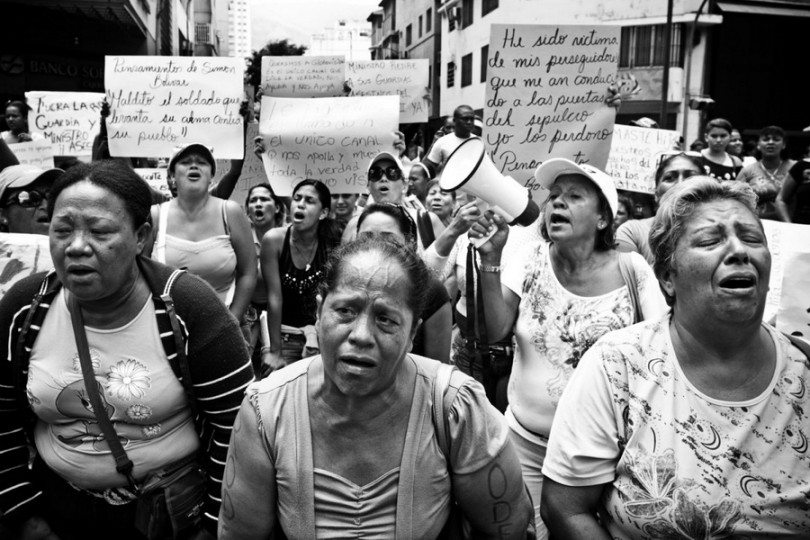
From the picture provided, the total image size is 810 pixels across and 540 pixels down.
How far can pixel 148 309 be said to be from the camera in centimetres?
251

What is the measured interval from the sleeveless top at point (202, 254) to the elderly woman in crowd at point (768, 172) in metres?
5.70

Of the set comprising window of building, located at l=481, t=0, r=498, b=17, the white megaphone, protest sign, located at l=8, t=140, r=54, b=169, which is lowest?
the white megaphone

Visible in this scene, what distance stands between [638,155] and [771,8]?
24.1 m

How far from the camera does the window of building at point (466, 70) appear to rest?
37.0m

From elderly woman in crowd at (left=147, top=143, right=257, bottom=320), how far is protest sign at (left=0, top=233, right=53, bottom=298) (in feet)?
4.35

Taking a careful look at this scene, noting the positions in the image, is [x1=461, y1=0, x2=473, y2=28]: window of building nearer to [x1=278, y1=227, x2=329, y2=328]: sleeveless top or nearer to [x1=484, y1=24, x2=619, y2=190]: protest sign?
[x1=484, y1=24, x2=619, y2=190]: protest sign

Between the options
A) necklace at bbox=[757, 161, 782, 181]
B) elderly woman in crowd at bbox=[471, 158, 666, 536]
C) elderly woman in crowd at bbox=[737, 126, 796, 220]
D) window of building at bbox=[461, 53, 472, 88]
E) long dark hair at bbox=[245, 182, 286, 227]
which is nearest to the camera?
elderly woman in crowd at bbox=[471, 158, 666, 536]

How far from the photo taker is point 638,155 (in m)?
7.68

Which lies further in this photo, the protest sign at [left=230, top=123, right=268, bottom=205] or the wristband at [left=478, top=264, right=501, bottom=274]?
the protest sign at [left=230, top=123, right=268, bottom=205]

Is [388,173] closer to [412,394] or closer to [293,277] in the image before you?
[293,277]

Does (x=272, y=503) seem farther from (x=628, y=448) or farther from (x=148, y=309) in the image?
(x=628, y=448)

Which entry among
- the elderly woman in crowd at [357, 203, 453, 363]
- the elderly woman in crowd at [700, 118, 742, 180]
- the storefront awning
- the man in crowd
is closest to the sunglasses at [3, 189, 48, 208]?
the elderly woman in crowd at [357, 203, 453, 363]

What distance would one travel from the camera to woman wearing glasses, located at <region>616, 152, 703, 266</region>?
439 centimetres

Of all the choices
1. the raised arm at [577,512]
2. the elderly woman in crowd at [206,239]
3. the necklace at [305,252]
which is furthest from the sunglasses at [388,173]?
the raised arm at [577,512]
